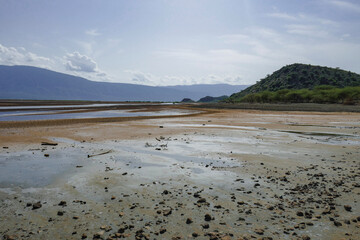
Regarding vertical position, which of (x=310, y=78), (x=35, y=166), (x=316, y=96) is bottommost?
(x=35, y=166)

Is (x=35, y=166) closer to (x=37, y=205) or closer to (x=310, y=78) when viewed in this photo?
(x=37, y=205)

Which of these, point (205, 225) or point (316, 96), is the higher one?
point (316, 96)

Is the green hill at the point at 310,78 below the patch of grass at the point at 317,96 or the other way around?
the other way around

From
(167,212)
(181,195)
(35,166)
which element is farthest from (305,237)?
(35,166)

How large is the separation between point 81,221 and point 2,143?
14.8 m

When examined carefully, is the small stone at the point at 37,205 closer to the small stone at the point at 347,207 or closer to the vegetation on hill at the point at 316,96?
the small stone at the point at 347,207

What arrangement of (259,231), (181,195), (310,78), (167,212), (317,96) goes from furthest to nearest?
(310,78) < (317,96) < (181,195) < (167,212) < (259,231)

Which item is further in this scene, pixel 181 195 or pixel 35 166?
pixel 35 166

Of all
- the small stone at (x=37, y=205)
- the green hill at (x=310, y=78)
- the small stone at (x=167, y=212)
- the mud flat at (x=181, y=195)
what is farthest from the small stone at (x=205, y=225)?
the green hill at (x=310, y=78)

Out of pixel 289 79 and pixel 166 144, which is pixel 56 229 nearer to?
pixel 166 144

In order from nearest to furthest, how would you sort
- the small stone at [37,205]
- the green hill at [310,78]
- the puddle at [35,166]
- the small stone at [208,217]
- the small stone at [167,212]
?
the small stone at [208,217], the small stone at [167,212], the small stone at [37,205], the puddle at [35,166], the green hill at [310,78]

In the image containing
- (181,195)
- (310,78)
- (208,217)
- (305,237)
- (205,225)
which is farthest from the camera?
(310,78)

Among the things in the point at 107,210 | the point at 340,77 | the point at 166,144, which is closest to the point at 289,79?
the point at 340,77

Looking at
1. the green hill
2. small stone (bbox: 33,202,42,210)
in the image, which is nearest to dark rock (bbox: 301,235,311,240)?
small stone (bbox: 33,202,42,210)
